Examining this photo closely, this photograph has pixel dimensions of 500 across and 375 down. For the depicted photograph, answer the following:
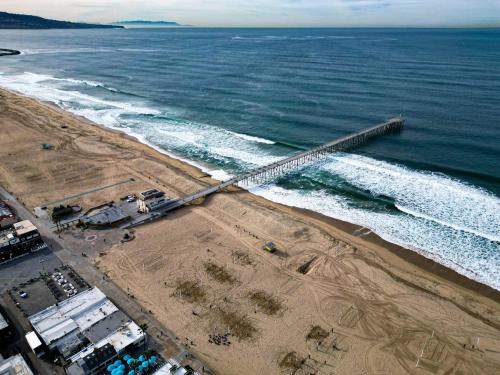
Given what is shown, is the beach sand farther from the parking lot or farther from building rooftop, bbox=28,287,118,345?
building rooftop, bbox=28,287,118,345

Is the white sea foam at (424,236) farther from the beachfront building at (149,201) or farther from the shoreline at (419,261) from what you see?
the beachfront building at (149,201)

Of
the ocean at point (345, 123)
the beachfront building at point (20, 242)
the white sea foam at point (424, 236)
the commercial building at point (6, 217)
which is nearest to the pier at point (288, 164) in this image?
the ocean at point (345, 123)

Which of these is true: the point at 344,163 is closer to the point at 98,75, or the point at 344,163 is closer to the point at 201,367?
the point at 201,367

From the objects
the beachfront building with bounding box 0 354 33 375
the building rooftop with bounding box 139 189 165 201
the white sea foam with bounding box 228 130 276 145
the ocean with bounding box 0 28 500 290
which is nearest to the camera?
the beachfront building with bounding box 0 354 33 375

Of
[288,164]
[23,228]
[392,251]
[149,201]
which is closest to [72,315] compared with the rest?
[23,228]

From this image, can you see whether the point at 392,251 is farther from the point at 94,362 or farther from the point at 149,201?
the point at 94,362

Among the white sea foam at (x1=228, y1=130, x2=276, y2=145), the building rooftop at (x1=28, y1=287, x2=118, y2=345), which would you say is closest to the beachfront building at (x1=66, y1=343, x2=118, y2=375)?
the building rooftop at (x1=28, y1=287, x2=118, y2=345)
